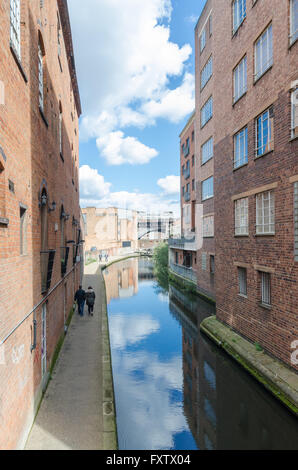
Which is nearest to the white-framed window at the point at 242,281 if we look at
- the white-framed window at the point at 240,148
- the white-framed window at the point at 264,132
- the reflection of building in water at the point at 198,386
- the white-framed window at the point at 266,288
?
the white-framed window at the point at 266,288

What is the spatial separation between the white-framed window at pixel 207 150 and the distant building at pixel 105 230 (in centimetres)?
3556

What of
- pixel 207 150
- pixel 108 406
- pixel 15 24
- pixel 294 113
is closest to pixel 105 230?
pixel 207 150

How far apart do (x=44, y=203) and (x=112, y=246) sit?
56.7 metres

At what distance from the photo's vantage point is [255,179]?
970 centimetres

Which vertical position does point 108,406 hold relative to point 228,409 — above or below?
above

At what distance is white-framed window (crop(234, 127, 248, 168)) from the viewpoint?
1069cm

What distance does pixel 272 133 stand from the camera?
8.84m

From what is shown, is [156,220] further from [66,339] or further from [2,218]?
[2,218]

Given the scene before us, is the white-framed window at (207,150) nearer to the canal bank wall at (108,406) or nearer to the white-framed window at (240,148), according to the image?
the white-framed window at (240,148)

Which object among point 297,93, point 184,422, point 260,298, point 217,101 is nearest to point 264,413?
point 184,422

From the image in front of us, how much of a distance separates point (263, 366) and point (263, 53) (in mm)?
9736

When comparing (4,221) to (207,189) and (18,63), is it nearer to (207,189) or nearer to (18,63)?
(18,63)

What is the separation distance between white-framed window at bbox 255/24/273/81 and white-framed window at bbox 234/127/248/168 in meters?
1.97

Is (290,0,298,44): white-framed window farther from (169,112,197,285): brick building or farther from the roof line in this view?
(169,112,197,285): brick building
